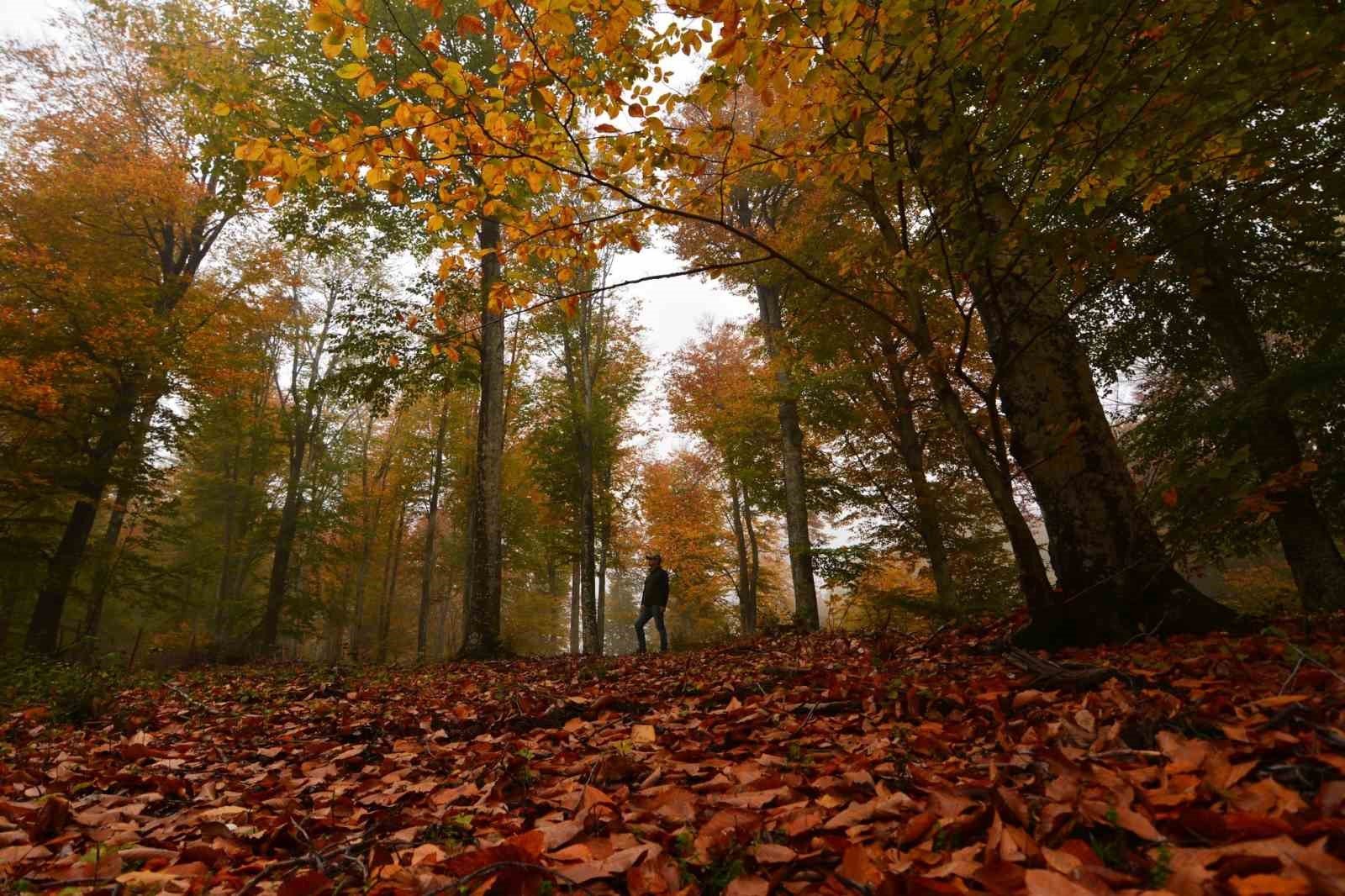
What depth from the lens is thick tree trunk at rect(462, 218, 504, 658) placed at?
806 cm

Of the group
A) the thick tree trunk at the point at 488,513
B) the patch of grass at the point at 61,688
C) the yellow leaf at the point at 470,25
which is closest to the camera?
the yellow leaf at the point at 470,25

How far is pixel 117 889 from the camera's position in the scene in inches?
54.6

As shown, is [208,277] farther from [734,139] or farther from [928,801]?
[928,801]

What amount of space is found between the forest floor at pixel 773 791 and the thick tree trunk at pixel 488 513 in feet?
→ 15.8

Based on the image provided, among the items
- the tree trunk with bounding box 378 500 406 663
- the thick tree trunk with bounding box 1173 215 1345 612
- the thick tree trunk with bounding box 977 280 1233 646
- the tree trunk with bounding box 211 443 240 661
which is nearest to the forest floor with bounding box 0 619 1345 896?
the thick tree trunk with bounding box 977 280 1233 646

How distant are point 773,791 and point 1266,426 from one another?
7.52m

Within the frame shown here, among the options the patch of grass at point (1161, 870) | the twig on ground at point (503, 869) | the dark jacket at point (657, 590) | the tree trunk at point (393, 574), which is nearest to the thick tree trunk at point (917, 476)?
the dark jacket at point (657, 590)

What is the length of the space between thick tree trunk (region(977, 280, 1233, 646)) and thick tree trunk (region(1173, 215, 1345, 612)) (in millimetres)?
3284

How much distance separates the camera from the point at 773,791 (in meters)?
1.63

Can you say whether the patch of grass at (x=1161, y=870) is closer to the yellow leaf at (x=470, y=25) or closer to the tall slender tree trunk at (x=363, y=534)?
the yellow leaf at (x=470, y=25)

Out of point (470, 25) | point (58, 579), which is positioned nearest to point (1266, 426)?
point (470, 25)

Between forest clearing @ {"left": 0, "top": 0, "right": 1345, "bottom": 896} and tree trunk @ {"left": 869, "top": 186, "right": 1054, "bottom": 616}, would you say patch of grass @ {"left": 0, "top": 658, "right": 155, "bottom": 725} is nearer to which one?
forest clearing @ {"left": 0, "top": 0, "right": 1345, "bottom": 896}

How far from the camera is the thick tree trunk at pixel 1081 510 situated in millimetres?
3223

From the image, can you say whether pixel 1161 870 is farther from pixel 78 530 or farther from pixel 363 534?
pixel 363 534
